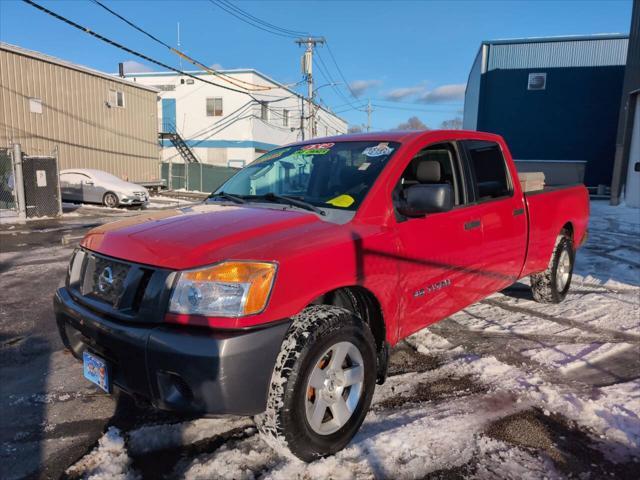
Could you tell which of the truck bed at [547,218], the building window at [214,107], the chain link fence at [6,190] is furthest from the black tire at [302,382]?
the building window at [214,107]

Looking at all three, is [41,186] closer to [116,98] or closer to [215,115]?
[116,98]

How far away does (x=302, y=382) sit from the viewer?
7.79 ft

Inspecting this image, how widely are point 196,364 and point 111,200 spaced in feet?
53.3

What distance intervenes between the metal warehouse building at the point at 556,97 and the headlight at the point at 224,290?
85.1ft

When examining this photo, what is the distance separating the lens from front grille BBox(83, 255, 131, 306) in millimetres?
2564

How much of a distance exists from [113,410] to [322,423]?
1478 mm

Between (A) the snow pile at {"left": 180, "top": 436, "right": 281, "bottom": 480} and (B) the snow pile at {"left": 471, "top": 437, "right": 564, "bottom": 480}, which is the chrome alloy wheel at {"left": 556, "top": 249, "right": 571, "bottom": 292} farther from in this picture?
(A) the snow pile at {"left": 180, "top": 436, "right": 281, "bottom": 480}

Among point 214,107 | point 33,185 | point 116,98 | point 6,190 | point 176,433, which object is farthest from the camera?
point 214,107

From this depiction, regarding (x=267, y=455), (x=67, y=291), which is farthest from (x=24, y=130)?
(x=267, y=455)

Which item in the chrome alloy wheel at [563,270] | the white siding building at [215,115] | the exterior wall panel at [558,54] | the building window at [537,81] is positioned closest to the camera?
the chrome alloy wheel at [563,270]

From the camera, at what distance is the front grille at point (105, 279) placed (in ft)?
8.41

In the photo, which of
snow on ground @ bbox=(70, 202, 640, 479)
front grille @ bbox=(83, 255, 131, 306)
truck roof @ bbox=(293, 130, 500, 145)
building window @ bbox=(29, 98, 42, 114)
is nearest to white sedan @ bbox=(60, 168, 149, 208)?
building window @ bbox=(29, 98, 42, 114)

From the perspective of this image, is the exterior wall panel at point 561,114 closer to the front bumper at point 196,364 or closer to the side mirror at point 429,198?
the side mirror at point 429,198

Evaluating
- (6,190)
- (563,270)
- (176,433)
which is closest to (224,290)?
(176,433)
